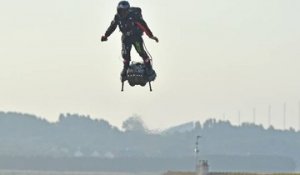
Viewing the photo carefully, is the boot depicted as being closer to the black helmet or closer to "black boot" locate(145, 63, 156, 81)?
"black boot" locate(145, 63, 156, 81)

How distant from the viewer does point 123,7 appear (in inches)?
1825

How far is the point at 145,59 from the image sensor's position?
1917 inches

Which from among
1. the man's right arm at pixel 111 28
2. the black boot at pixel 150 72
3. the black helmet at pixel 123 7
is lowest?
the black boot at pixel 150 72

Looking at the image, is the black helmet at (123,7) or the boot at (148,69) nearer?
the black helmet at (123,7)

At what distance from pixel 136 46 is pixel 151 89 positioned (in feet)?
6.81

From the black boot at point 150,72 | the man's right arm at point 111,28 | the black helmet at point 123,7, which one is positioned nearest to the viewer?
the black helmet at point 123,7

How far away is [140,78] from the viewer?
48281mm

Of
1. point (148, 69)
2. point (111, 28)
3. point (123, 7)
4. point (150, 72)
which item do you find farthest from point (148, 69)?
point (123, 7)

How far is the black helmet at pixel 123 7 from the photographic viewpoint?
46.2 meters

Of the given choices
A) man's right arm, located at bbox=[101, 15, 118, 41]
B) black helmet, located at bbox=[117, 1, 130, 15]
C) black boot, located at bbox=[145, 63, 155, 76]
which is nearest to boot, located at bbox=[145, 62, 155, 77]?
black boot, located at bbox=[145, 63, 155, 76]

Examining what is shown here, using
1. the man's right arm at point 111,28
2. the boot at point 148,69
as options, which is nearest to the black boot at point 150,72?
the boot at point 148,69

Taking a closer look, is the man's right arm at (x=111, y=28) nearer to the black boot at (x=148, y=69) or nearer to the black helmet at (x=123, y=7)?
the black helmet at (x=123, y=7)

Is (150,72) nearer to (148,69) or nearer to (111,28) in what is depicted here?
(148,69)

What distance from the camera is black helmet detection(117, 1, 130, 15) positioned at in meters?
46.2
